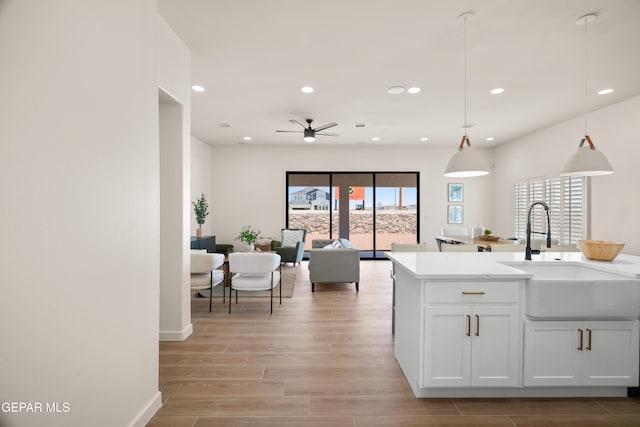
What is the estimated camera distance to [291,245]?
7.79 metres

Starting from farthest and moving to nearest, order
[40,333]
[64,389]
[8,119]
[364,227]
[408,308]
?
[364,227]
[408,308]
[64,389]
[40,333]
[8,119]

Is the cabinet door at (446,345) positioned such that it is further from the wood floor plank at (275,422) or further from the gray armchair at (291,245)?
the gray armchair at (291,245)

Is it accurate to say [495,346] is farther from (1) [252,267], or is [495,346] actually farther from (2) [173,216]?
(2) [173,216]

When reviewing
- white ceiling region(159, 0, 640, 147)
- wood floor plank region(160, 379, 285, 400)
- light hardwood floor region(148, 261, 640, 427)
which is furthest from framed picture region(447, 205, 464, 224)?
wood floor plank region(160, 379, 285, 400)

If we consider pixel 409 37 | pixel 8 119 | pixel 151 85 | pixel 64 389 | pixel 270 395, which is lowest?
pixel 270 395

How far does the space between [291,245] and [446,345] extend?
231 inches

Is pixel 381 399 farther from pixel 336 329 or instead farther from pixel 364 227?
pixel 364 227

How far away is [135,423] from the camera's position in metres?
1.84

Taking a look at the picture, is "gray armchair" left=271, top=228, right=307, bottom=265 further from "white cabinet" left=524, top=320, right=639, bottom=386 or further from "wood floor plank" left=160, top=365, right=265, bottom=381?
"white cabinet" left=524, top=320, right=639, bottom=386

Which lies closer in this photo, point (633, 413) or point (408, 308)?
point (633, 413)

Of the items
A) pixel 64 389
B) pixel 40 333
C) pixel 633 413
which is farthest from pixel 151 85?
pixel 633 413

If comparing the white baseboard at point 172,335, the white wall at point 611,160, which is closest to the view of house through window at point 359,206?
the white wall at point 611,160

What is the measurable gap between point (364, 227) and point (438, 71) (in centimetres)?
530

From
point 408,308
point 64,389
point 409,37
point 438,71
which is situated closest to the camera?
point 64,389
